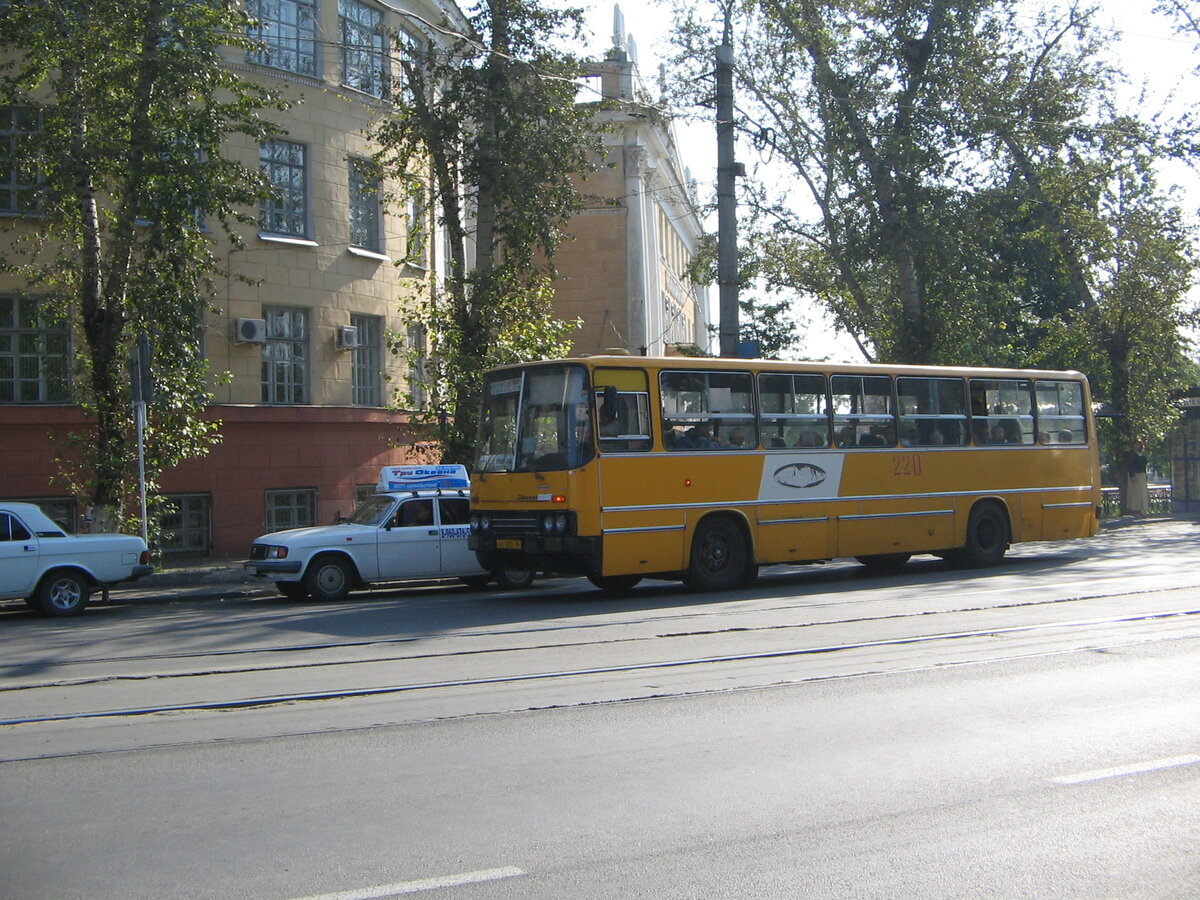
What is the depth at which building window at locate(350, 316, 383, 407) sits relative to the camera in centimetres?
2577

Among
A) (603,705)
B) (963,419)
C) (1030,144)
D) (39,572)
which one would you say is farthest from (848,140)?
(603,705)

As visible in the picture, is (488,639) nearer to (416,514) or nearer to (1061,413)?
(416,514)

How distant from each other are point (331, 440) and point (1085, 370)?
20.8 meters

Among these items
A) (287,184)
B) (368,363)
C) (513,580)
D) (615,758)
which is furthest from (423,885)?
(368,363)

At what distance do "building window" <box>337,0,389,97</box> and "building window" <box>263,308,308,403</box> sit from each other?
206 inches

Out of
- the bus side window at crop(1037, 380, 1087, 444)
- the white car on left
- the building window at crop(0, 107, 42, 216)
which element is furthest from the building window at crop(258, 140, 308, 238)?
the bus side window at crop(1037, 380, 1087, 444)

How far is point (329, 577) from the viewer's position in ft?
54.2

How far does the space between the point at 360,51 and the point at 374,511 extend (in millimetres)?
12862

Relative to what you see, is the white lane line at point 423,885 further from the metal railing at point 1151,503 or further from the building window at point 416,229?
the metal railing at point 1151,503

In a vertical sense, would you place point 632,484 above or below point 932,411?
below

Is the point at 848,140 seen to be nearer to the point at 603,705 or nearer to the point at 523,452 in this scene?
the point at 523,452

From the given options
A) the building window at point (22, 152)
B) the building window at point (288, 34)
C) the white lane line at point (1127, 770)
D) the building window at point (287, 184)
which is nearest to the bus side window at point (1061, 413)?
the building window at point (287, 184)

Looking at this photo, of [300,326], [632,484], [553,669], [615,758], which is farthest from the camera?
[300,326]

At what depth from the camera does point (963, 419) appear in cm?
1914
